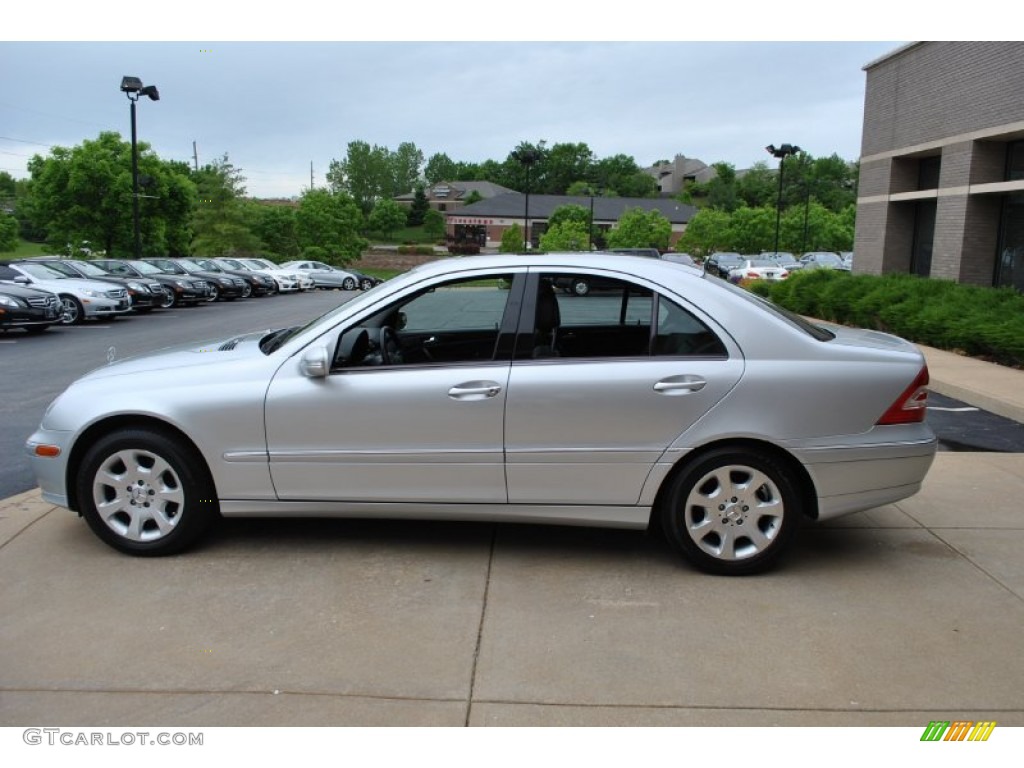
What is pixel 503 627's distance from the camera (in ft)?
12.4

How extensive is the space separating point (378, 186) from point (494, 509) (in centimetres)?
14647

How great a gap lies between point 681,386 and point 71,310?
18.3 meters

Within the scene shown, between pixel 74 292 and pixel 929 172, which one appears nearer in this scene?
pixel 929 172

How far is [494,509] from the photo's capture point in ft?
14.4

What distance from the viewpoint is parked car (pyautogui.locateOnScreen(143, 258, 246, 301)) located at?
96.3 feet

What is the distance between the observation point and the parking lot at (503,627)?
3146 mm

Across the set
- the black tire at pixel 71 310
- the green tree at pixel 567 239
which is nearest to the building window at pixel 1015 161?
the black tire at pixel 71 310

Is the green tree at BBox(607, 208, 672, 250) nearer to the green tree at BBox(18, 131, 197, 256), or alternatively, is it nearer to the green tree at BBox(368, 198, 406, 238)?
the green tree at BBox(18, 131, 197, 256)

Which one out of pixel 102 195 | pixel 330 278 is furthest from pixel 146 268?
pixel 330 278

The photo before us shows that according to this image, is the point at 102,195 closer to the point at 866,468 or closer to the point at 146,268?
the point at 146,268

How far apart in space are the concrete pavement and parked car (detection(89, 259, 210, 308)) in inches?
880

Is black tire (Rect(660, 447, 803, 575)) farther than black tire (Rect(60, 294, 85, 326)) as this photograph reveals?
No

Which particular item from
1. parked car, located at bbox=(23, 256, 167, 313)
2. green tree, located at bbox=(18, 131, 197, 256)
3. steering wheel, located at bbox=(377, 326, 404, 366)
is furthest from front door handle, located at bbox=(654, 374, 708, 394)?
green tree, located at bbox=(18, 131, 197, 256)

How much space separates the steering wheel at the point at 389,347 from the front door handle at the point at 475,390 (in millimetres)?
441
